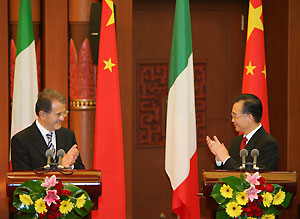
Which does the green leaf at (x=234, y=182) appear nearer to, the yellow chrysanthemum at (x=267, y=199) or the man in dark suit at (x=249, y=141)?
the yellow chrysanthemum at (x=267, y=199)

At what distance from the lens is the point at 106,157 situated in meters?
4.95

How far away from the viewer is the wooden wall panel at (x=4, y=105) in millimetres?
5207

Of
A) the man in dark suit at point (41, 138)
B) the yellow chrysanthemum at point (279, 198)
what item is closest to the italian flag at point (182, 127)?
the man in dark suit at point (41, 138)

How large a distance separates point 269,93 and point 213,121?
64cm

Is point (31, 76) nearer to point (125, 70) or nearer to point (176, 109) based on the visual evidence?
point (125, 70)

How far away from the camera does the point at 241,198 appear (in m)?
3.22

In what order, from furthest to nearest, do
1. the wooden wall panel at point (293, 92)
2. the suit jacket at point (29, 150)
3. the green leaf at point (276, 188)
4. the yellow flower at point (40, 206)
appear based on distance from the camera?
the wooden wall panel at point (293, 92) < the suit jacket at point (29, 150) < the green leaf at point (276, 188) < the yellow flower at point (40, 206)

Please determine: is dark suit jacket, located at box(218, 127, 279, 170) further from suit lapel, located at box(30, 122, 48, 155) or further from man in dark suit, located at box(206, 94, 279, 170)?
suit lapel, located at box(30, 122, 48, 155)

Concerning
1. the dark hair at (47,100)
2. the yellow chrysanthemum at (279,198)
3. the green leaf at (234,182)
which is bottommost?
the yellow chrysanthemum at (279,198)

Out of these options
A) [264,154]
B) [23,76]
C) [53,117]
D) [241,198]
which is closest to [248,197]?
[241,198]

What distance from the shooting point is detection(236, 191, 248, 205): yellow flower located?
320 centimetres

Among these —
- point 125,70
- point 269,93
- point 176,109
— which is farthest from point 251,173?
point 269,93

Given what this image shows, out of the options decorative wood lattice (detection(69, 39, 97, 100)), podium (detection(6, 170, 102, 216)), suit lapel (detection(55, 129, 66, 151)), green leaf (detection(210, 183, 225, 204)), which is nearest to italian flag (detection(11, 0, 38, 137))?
Result: decorative wood lattice (detection(69, 39, 97, 100))

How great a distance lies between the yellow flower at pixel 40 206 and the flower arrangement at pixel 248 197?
941 millimetres
